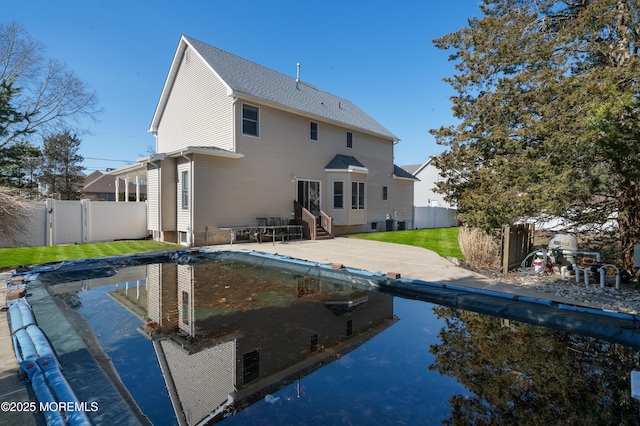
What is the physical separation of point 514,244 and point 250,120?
1145 cm

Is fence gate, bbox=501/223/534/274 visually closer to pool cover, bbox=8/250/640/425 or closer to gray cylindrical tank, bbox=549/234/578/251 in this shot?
gray cylindrical tank, bbox=549/234/578/251

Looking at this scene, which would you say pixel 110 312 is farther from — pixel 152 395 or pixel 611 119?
pixel 611 119

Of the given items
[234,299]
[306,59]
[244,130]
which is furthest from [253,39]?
[234,299]

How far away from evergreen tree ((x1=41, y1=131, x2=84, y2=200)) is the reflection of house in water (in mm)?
29037

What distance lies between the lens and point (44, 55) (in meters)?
17.6

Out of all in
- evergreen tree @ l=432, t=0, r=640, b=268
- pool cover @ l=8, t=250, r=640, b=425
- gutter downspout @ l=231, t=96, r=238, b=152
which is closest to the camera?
pool cover @ l=8, t=250, r=640, b=425

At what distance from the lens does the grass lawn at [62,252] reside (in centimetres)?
931

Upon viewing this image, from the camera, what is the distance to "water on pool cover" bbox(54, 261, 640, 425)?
9.90 ft

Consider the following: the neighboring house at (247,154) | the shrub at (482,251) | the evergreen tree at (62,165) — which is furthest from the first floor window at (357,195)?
the evergreen tree at (62,165)

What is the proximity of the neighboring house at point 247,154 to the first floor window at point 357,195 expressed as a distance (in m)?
0.06

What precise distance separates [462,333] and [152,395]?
423cm

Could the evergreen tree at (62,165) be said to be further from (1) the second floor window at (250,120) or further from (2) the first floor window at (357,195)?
(2) the first floor window at (357,195)

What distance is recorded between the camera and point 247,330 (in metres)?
4.81

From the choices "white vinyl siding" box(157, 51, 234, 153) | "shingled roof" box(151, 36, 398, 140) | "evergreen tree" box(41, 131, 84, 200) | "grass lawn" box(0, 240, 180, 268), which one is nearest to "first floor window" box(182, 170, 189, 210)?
"grass lawn" box(0, 240, 180, 268)
